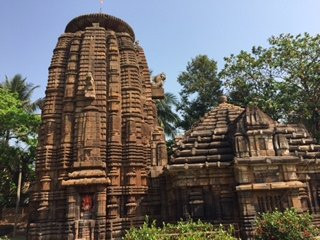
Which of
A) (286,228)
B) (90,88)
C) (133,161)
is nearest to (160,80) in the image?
(90,88)

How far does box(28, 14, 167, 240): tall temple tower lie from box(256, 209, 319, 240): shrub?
16.9ft

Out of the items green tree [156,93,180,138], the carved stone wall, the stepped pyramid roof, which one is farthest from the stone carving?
green tree [156,93,180,138]

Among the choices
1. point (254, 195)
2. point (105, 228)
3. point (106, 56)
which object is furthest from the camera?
point (106, 56)

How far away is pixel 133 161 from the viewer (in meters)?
12.4

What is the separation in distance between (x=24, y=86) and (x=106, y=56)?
16180mm

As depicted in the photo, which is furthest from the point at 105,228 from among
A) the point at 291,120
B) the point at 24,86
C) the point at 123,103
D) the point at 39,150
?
the point at 24,86

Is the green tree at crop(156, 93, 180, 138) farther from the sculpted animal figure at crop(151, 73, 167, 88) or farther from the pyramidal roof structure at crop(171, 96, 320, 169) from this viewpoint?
the pyramidal roof structure at crop(171, 96, 320, 169)

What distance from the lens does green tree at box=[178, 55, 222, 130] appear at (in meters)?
28.9

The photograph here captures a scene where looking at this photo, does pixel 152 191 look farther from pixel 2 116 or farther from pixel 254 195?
pixel 2 116

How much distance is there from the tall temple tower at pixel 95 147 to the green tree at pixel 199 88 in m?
14.5

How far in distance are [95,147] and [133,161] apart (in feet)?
5.49

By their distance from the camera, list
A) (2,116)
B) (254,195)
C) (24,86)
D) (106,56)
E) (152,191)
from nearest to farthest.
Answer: (254,195) → (152,191) → (106,56) → (2,116) → (24,86)

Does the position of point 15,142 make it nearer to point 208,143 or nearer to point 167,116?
point 167,116

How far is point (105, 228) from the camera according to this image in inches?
442
